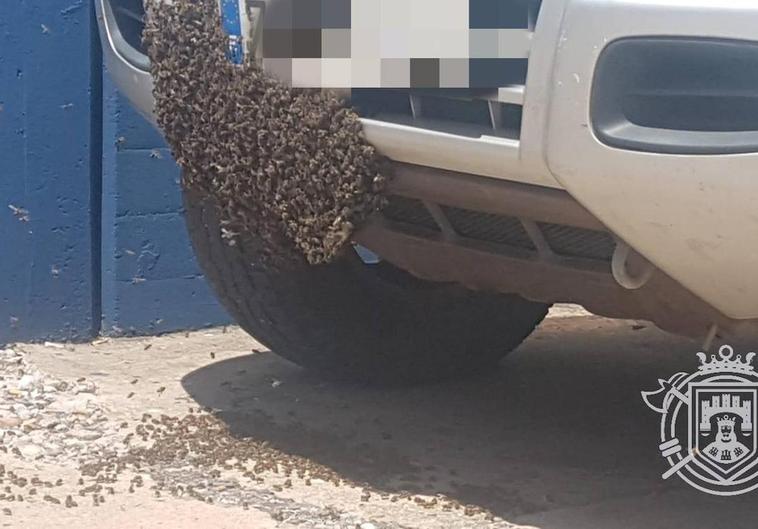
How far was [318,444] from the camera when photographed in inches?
140

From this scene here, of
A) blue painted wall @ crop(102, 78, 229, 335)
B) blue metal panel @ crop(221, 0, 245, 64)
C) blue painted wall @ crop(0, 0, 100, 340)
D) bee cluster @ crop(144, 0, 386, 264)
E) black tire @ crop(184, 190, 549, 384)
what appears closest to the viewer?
bee cluster @ crop(144, 0, 386, 264)

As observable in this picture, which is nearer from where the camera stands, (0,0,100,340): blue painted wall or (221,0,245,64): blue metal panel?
(221,0,245,64): blue metal panel

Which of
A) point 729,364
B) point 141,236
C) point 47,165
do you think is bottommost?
point 729,364

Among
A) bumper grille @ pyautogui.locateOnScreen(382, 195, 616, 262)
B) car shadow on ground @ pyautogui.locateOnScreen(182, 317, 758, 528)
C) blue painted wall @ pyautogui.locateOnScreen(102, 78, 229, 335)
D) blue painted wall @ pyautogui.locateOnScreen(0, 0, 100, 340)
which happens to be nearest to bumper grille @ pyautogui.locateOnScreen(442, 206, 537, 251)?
bumper grille @ pyautogui.locateOnScreen(382, 195, 616, 262)

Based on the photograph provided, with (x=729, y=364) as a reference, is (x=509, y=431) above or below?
below

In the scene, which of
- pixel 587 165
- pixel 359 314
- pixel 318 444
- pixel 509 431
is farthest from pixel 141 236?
A: pixel 587 165

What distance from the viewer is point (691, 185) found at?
228 centimetres

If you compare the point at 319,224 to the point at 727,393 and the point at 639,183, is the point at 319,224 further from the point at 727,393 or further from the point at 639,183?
the point at 727,393

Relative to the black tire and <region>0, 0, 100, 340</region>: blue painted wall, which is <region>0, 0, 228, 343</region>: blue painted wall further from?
the black tire

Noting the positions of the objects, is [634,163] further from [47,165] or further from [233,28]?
[47,165]

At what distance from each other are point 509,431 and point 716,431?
543mm

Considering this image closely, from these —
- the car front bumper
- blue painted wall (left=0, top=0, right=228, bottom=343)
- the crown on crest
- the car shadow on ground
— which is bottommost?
the car shadow on ground

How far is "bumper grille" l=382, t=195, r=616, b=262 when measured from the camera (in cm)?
287

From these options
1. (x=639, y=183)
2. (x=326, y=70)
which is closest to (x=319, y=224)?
(x=326, y=70)
